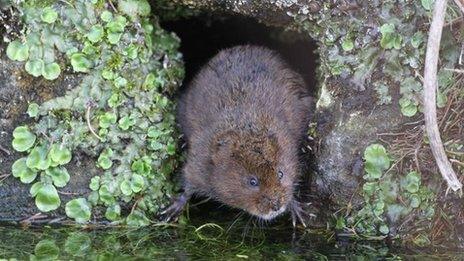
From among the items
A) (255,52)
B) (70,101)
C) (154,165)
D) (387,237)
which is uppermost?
(255,52)

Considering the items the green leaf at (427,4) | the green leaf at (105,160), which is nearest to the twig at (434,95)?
Result: the green leaf at (427,4)

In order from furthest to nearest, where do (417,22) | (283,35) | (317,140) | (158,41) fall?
(283,35) < (158,41) < (317,140) < (417,22)

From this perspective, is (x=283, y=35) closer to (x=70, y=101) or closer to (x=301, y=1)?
(x=301, y=1)

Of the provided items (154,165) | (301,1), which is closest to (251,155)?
(154,165)

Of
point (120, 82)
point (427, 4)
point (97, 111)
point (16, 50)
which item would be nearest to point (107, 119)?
point (97, 111)

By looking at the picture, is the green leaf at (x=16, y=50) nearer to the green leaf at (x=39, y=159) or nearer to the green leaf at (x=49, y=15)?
the green leaf at (x=49, y=15)

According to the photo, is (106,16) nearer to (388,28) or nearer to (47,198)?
(47,198)
